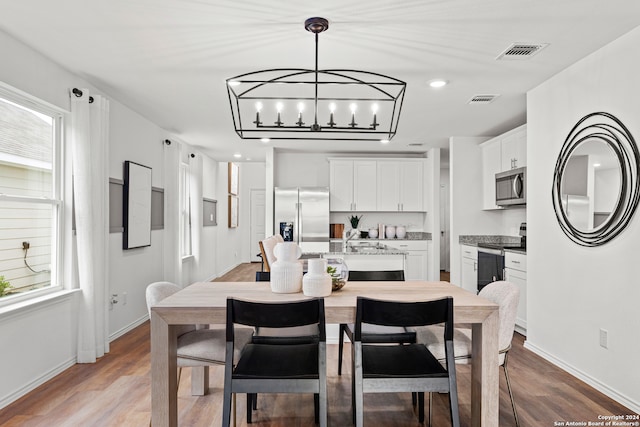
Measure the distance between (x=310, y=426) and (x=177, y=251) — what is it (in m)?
3.91

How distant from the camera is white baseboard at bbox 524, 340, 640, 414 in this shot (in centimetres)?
261

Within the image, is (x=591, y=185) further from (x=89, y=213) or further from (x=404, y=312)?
(x=89, y=213)

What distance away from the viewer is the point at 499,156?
5.47 metres

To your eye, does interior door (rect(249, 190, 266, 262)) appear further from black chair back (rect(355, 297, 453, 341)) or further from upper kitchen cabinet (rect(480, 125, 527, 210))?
black chair back (rect(355, 297, 453, 341))

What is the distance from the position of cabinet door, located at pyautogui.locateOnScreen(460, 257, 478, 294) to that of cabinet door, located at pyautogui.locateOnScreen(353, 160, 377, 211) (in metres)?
1.94

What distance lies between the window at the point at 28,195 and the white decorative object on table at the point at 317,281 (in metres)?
2.07

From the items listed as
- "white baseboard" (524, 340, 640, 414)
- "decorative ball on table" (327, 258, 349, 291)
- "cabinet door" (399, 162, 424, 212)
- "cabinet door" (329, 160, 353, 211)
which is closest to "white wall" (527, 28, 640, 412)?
"white baseboard" (524, 340, 640, 414)

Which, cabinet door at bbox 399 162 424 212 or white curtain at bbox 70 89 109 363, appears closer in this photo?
white curtain at bbox 70 89 109 363

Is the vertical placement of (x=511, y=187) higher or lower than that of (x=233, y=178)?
lower

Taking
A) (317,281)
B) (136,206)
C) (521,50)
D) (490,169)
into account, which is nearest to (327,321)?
(317,281)

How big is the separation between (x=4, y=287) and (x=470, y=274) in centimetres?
507

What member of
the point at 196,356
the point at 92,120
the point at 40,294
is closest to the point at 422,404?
the point at 196,356

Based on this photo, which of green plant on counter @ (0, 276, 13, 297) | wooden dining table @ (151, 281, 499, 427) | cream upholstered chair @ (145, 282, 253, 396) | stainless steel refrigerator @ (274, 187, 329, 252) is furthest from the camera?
stainless steel refrigerator @ (274, 187, 329, 252)

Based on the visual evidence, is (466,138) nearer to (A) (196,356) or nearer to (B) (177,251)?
(B) (177,251)
